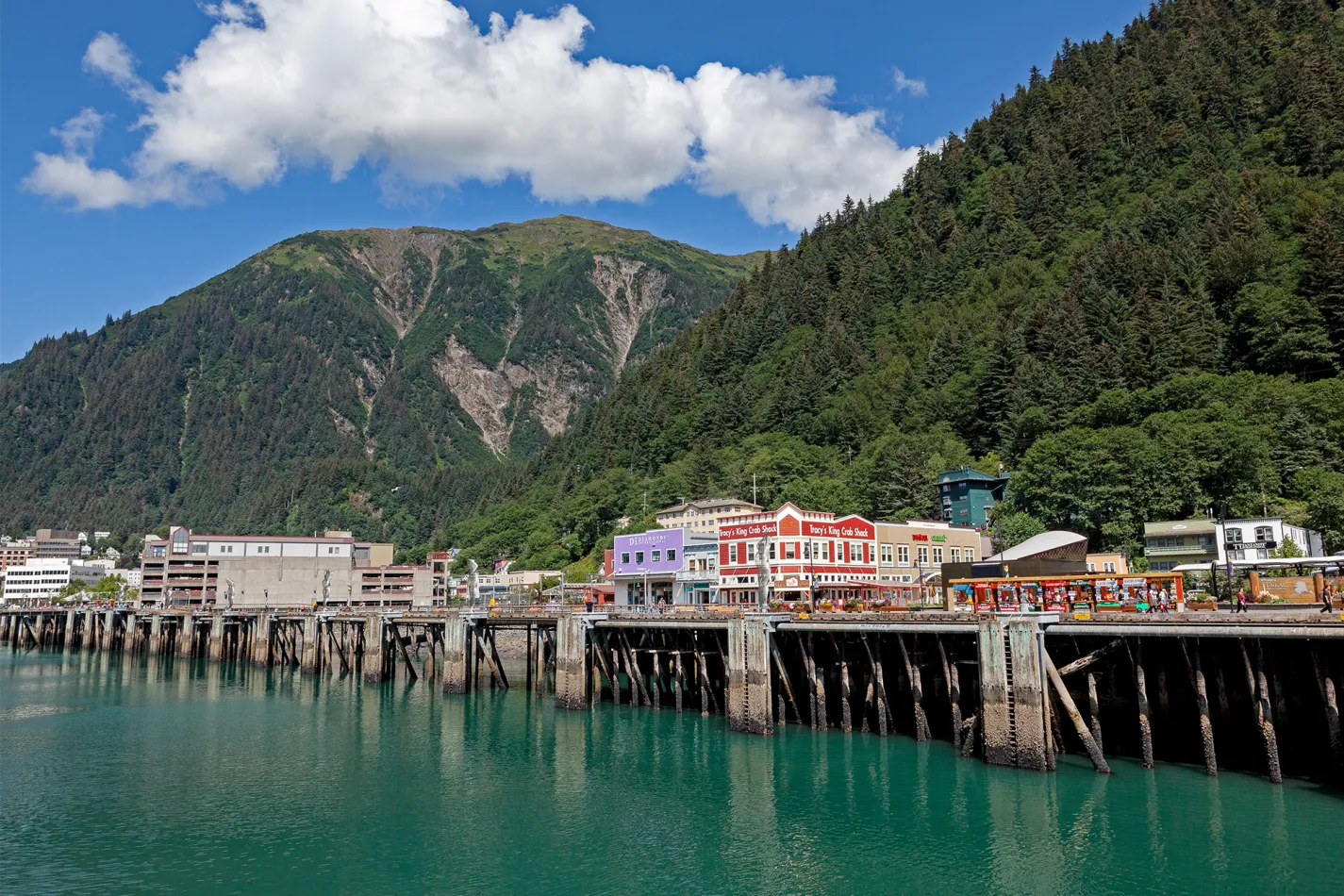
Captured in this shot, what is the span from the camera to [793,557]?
83062mm

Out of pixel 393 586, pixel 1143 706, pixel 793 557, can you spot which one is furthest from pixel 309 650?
pixel 393 586

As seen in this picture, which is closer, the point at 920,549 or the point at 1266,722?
the point at 1266,722

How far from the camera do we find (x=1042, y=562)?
6644cm

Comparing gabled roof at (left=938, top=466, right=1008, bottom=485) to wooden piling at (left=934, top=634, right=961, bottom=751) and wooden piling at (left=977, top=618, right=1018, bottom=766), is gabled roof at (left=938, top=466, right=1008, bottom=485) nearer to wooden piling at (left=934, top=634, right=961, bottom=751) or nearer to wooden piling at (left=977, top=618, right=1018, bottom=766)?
wooden piling at (left=934, top=634, right=961, bottom=751)

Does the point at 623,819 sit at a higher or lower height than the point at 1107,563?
lower

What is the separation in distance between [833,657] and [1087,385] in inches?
2708

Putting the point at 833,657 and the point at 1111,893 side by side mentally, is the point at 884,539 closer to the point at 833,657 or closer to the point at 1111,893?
the point at 833,657

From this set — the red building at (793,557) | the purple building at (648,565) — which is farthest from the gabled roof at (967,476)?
the purple building at (648,565)

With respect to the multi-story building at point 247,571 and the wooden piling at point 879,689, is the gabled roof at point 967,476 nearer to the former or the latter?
the wooden piling at point 879,689

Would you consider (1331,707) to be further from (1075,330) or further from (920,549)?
(1075,330)

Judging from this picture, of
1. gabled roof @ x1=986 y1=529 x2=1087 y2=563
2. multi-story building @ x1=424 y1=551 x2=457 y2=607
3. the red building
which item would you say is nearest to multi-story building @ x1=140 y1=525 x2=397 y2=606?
multi-story building @ x1=424 y1=551 x2=457 y2=607

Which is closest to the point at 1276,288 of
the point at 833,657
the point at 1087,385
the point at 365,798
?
the point at 1087,385

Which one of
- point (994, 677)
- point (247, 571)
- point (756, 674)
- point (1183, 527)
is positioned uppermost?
point (1183, 527)

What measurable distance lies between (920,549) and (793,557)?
20634 millimetres
